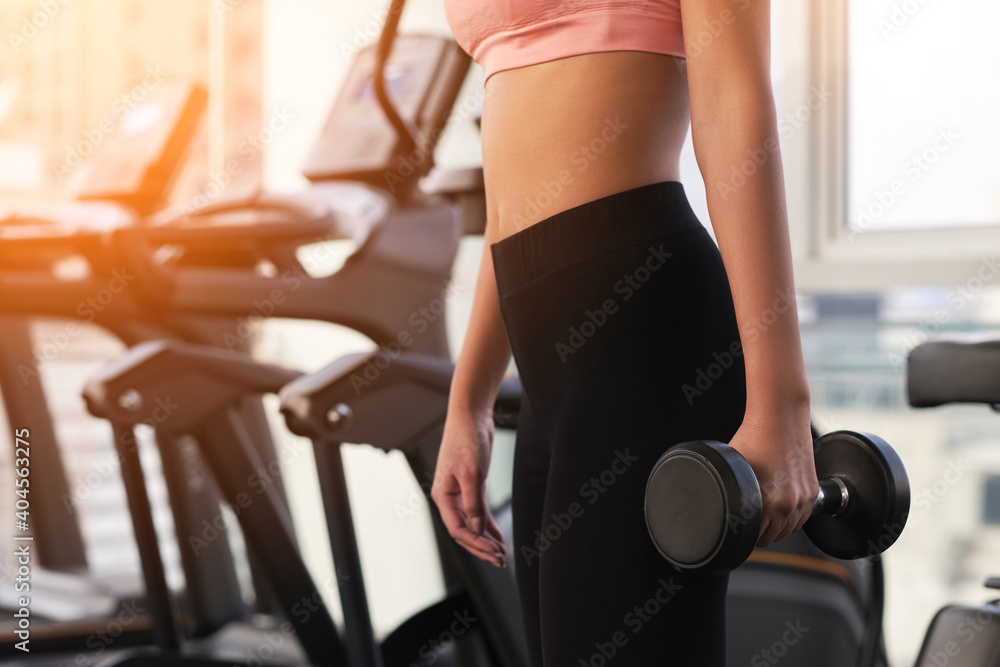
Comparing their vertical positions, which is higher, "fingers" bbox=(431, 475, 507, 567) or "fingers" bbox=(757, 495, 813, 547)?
"fingers" bbox=(757, 495, 813, 547)

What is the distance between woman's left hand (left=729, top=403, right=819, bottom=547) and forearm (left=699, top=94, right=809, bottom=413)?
0.01m

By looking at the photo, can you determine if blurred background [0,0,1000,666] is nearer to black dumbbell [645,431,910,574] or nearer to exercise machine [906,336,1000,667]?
exercise machine [906,336,1000,667]

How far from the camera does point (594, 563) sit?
Answer: 71cm

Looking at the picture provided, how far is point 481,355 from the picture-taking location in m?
0.96

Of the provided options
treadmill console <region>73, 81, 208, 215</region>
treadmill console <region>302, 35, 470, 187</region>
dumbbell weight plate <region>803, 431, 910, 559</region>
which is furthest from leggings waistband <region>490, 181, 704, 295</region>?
treadmill console <region>73, 81, 208, 215</region>

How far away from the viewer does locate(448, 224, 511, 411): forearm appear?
950mm

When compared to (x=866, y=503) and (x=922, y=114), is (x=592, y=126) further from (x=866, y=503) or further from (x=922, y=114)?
(x=922, y=114)

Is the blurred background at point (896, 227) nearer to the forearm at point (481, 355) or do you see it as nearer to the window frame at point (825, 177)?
the window frame at point (825, 177)

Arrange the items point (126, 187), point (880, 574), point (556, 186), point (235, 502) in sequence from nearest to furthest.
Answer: point (556, 186) → point (880, 574) → point (235, 502) → point (126, 187)

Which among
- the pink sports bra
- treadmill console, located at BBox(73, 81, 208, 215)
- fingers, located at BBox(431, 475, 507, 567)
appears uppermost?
the pink sports bra

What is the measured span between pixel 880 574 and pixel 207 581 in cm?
189

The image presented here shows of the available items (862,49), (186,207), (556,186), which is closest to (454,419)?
(556,186)

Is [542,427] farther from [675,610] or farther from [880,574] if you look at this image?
[880,574]

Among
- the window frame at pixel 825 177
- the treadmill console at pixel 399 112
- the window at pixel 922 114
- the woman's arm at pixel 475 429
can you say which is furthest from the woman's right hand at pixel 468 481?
the window at pixel 922 114
